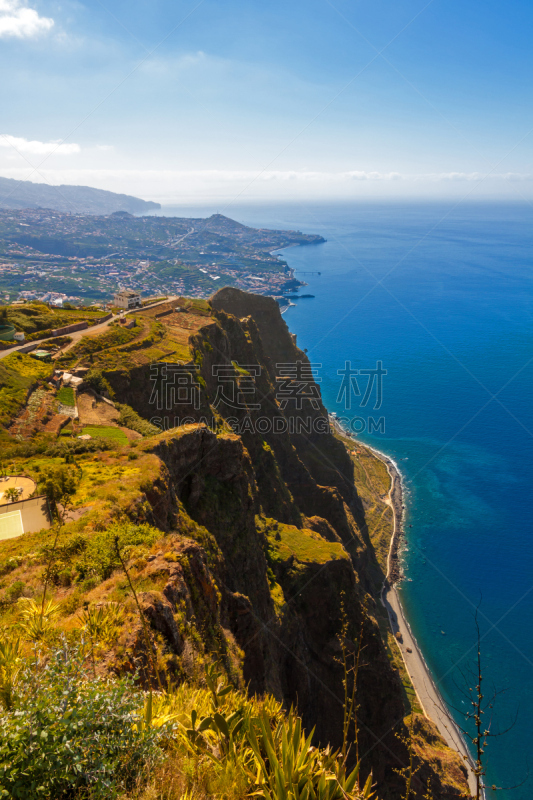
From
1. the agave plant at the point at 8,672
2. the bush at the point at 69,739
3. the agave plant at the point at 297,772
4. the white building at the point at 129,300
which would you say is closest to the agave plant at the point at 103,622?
the agave plant at the point at 8,672

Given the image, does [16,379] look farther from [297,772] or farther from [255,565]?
[297,772]

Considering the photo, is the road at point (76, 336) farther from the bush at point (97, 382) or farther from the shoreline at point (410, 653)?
the shoreline at point (410, 653)

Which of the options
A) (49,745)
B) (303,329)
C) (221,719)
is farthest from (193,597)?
(303,329)

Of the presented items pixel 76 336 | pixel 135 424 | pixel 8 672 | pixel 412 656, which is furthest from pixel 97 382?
pixel 412 656

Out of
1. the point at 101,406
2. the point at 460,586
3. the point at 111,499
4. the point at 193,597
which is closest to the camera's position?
the point at 193,597

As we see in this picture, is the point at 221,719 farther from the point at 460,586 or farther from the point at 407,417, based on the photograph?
the point at 407,417
